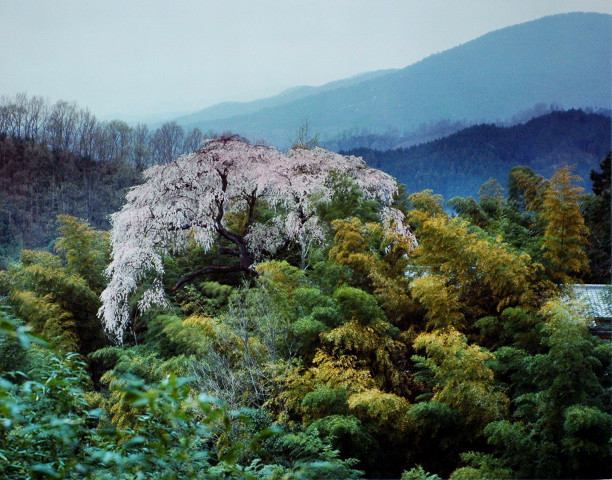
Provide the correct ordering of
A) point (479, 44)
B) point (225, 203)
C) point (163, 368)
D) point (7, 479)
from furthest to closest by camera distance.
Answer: point (225, 203), point (479, 44), point (163, 368), point (7, 479)

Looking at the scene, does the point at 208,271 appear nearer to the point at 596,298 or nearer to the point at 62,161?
the point at 62,161

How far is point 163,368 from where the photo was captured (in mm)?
3328

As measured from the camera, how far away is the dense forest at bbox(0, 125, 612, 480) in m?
2.50

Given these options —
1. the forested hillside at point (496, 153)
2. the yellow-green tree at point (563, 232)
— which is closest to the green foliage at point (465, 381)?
the yellow-green tree at point (563, 232)

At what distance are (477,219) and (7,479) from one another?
447 cm

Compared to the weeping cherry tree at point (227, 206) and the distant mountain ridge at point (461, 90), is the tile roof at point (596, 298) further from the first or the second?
the distant mountain ridge at point (461, 90)

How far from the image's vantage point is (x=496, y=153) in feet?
15.0

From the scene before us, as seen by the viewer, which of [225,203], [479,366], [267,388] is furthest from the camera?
[225,203]

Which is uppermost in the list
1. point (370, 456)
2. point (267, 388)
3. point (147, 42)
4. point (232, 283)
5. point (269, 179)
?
point (147, 42)

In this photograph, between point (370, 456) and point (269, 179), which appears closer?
point (370, 456)

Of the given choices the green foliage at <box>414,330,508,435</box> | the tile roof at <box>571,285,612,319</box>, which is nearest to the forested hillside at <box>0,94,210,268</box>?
the green foliage at <box>414,330,508,435</box>

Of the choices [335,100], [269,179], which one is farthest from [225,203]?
[335,100]

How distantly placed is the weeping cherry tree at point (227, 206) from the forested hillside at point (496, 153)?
25 cm

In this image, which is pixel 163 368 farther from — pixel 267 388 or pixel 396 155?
pixel 396 155
